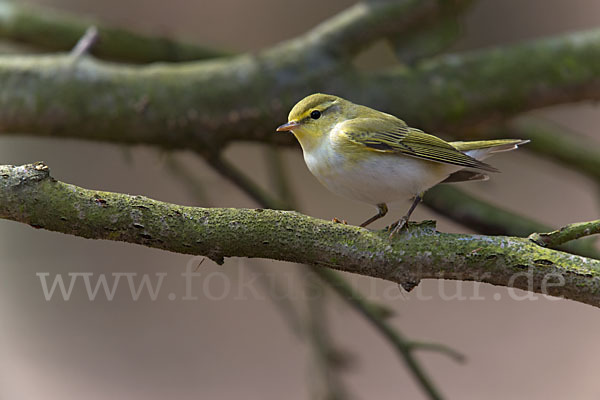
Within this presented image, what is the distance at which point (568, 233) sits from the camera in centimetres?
141

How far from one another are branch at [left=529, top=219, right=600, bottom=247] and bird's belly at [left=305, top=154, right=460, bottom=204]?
1.96 ft

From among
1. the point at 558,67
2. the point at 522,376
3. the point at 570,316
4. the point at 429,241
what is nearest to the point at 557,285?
the point at 429,241

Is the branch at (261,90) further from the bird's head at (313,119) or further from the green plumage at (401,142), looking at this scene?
the green plumage at (401,142)

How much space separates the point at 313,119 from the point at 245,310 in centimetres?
306

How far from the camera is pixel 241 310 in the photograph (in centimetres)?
487

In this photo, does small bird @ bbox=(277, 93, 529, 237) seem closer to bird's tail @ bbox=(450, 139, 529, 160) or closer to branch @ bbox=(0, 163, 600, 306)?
bird's tail @ bbox=(450, 139, 529, 160)

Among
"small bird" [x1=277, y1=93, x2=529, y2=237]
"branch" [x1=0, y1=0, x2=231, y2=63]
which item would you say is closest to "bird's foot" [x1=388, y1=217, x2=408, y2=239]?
"small bird" [x1=277, y1=93, x2=529, y2=237]

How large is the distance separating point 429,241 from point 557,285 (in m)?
0.31

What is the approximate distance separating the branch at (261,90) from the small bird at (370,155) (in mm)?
845

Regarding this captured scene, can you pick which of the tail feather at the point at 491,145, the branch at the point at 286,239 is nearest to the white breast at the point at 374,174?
the tail feather at the point at 491,145

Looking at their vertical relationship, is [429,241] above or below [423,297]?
above

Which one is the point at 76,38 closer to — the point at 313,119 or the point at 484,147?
the point at 313,119

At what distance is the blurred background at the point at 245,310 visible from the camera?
14.1 ft

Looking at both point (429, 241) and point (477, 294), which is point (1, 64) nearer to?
point (429, 241)
